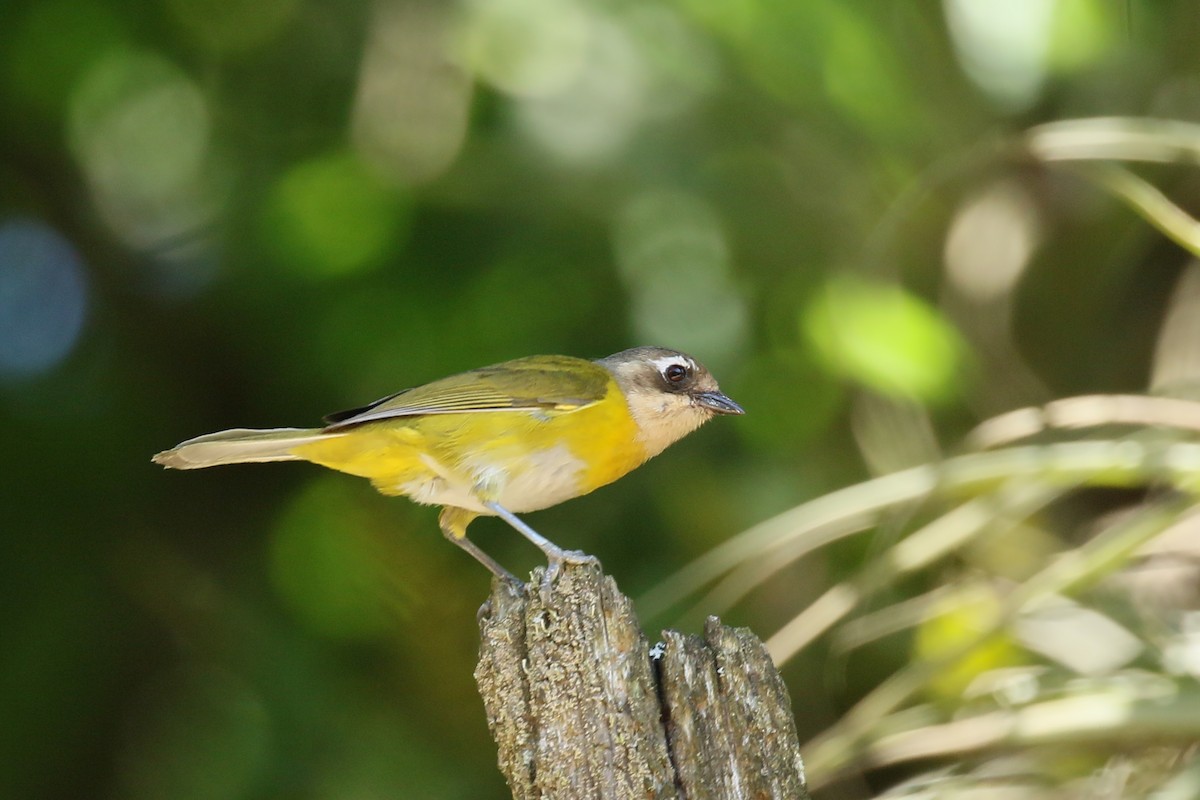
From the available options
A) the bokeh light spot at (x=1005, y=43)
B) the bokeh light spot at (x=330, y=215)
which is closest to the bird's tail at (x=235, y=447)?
the bokeh light spot at (x=330, y=215)

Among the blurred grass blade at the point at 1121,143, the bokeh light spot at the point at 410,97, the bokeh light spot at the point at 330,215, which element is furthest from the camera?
the bokeh light spot at the point at 410,97

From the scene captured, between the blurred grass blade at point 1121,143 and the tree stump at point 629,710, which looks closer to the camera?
the tree stump at point 629,710

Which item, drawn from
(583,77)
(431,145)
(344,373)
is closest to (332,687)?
(344,373)

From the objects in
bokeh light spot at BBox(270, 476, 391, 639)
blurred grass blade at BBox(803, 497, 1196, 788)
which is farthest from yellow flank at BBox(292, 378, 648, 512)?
bokeh light spot at BBox(270, 476, 391, 639)

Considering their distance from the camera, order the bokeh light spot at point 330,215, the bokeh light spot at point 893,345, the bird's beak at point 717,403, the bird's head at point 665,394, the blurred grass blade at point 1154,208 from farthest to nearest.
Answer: the bokeh light spot at point 330,215
the bokeh light spot at point 893,345
the bird's beak at point 717,403
the bird's head at point 665,394
the blurred grass blade at point 1154,208

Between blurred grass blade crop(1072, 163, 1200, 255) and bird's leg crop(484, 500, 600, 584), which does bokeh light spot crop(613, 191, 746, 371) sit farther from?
blurred grass blade crop(1072, 163, 1200, 255)

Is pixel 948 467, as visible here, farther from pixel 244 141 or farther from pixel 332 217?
pixel 244 141

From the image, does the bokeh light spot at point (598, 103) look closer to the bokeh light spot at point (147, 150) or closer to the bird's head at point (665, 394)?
the bokeh light spot at point (147, 150)
